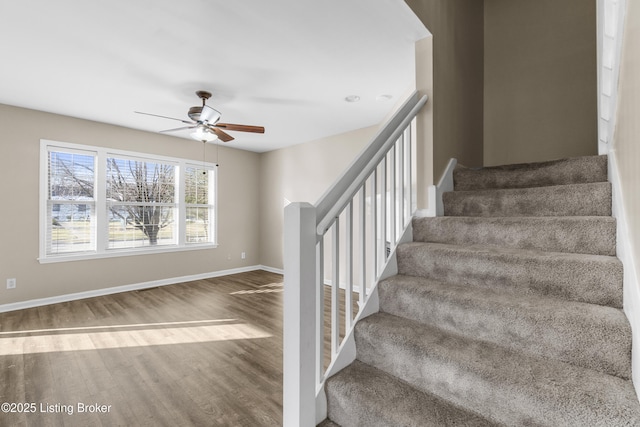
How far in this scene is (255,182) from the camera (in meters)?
6.52

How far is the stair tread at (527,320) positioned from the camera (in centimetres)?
102

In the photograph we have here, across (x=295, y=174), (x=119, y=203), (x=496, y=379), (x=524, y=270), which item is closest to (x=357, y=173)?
(x=524, y=270)

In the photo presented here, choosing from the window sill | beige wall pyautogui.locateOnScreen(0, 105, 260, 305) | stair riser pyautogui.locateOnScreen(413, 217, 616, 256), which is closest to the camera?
stair riser pyautogui.locateOnScreen(413, 217, 616, 256)

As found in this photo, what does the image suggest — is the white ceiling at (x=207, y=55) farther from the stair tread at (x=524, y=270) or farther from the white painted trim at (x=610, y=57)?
the stair tread at (x=524, y=270)

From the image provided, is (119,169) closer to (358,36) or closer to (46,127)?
(46,127)

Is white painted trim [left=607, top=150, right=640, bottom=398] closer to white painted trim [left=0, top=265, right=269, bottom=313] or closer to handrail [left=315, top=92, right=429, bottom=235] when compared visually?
handrail [left=315, top=92, right=429, bottom=235]

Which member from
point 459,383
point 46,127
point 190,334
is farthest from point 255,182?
point 459,383

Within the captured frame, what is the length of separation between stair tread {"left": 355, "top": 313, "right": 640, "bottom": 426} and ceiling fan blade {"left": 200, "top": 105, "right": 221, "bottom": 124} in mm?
2785

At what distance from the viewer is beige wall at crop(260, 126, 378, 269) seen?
504 centimetres

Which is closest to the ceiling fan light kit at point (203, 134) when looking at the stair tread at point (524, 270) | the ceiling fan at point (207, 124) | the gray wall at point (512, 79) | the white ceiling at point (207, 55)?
the ceiling fan at point (207, 124)

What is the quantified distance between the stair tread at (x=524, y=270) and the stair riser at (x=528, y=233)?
66mm

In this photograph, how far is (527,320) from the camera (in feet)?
3.79

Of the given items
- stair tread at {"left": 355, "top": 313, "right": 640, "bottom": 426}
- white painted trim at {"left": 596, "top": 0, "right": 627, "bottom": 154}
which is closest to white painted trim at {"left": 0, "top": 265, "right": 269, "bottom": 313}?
stair tread at {"left": 355, "top": 313, "right": 640, "bottom": 426}

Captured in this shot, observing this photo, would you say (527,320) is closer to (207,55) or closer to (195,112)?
(207,55)
